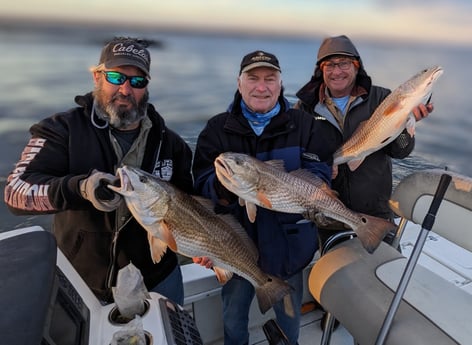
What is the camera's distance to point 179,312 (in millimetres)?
1787

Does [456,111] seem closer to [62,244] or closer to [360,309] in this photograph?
[360,309]

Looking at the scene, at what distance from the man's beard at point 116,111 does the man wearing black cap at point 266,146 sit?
530 millimetres

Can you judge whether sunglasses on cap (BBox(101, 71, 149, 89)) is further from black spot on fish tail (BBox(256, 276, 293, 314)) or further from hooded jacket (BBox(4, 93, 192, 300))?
black spot on fish tail (BBox(256, 276, 293, 314))

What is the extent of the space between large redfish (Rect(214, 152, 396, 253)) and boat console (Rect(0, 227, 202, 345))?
81 cm

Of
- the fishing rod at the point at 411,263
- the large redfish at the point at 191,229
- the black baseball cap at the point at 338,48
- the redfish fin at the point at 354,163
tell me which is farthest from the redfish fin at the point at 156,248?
the black baseball cap at the point at 338,48

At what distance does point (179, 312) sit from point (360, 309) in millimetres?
1178

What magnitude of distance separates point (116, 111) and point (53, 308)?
1298 mm

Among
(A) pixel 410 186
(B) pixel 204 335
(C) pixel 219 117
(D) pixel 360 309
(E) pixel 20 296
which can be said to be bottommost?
(B) pixel 204 335

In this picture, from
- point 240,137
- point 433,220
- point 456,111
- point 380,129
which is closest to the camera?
point 433,220

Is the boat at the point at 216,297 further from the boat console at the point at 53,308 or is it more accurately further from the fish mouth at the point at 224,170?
the fish mouth at the point at 224,170

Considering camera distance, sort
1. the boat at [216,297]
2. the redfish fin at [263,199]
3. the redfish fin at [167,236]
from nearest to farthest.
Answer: the boat at [216,297] → the redfish fin at [167,236] → the redfish fin at [263,199]

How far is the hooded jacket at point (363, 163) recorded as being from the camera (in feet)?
10.3

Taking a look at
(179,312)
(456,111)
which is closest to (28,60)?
(179,312)

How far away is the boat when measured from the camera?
1.39 m
